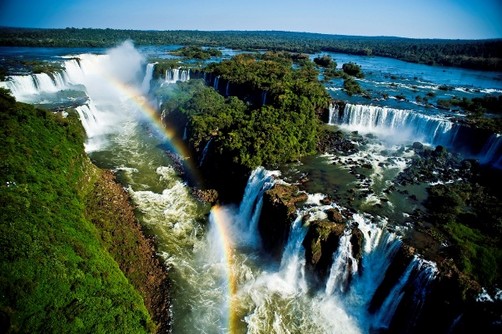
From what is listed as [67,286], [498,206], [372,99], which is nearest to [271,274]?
[67,286]

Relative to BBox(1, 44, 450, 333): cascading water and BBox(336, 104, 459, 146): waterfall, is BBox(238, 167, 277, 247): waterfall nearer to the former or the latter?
BBox(1, 44, 450, 333): cascading water

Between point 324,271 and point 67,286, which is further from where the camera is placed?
point 324,271

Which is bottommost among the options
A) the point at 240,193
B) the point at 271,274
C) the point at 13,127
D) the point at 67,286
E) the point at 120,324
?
the point at 271,274

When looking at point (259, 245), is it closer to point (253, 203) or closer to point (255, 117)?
point (253, 203)

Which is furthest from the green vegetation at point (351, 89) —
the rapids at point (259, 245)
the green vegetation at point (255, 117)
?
the rapids at point (259, 245)

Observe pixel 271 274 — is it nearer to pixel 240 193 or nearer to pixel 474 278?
pixel 240 193

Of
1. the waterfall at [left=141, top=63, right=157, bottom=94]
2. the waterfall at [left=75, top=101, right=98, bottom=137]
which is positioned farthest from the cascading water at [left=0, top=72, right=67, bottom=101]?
the waterfall at [left=141, top=63, right=157, bottom=94]

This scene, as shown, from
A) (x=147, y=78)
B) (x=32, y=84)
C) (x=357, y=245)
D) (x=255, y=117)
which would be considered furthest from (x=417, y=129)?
(x=32, y=84)
